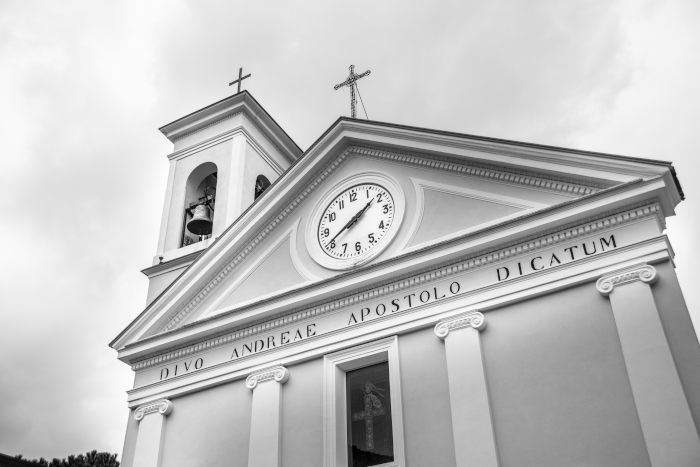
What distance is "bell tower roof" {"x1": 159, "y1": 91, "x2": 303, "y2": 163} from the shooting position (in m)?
20.6

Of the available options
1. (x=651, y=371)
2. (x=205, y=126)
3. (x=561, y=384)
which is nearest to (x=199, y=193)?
(x=205, y=126)

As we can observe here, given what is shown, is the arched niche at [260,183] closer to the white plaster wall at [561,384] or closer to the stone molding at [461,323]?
the stone molding at [461,323]

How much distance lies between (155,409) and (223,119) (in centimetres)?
871

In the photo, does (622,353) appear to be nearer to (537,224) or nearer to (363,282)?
(537,224)

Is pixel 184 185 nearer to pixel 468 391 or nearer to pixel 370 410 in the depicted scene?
pixel 370 410

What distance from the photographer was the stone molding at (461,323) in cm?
1192

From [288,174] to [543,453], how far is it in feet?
23.6

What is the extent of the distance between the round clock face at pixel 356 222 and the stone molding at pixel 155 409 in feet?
12.8

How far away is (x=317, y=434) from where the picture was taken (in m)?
12.6

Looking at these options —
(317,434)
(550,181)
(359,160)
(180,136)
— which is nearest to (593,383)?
(550,181)

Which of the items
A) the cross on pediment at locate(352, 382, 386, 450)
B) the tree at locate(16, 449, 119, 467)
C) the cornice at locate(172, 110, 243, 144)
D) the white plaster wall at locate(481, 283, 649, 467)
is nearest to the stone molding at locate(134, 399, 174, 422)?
the cross on pediment at locate(352, 382, 386, 450)

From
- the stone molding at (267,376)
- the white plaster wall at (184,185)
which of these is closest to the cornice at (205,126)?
the white plaster wall at (184,185)

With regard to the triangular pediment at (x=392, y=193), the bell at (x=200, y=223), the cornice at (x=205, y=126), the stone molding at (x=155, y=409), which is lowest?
the stone molding at (x=155, y=409)

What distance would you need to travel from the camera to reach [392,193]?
14328 mm
